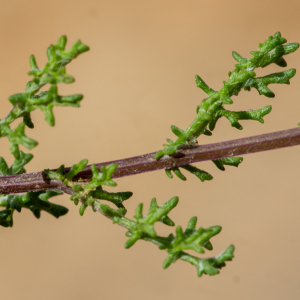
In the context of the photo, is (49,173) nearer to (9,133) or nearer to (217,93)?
(9,133)

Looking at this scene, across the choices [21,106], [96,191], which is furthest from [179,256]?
[21,106]

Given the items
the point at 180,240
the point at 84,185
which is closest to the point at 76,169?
the point at 84,185

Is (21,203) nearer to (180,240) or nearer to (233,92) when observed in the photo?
(180,240)

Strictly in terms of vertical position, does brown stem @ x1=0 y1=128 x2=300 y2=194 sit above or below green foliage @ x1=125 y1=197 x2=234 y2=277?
above

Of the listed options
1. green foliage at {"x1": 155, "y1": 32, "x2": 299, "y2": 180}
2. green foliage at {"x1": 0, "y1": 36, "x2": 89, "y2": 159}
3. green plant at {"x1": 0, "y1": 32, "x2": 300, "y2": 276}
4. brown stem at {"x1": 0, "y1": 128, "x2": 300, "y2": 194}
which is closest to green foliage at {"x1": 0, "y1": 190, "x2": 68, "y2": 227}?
green plant at {"x1": 0, "y1": 32, "x2": 300, "y2": 276}

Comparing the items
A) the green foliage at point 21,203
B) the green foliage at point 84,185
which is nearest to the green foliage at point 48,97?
the green foliage at point 84,185

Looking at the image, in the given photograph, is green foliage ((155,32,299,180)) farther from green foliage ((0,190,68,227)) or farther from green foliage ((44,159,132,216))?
green foliage ((0,190,68,227))
